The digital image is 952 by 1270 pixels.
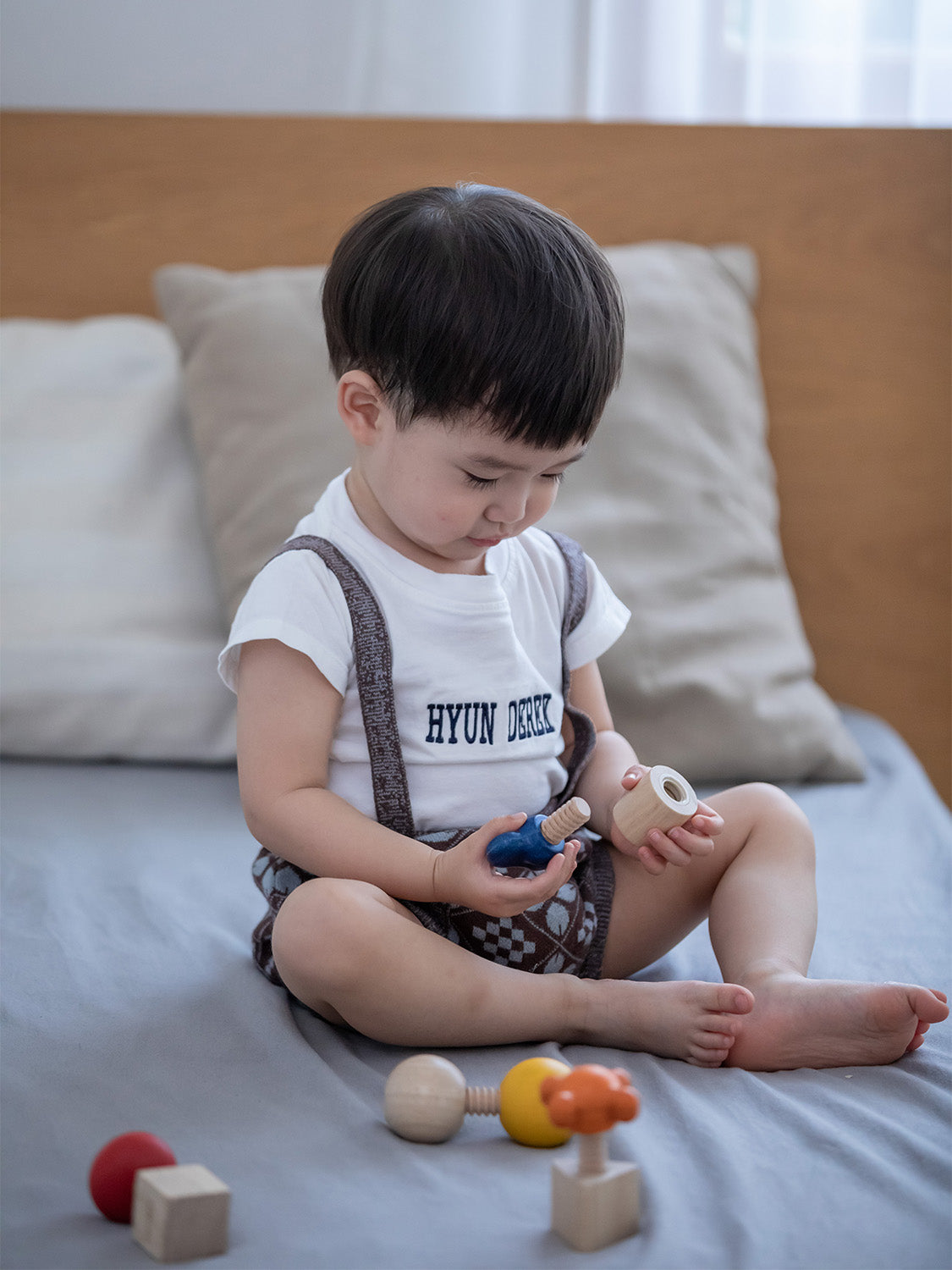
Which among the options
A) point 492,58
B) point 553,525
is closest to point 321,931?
point 553,525

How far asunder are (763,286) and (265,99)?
2.62 ft

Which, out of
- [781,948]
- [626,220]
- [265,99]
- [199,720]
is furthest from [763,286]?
[781,948]

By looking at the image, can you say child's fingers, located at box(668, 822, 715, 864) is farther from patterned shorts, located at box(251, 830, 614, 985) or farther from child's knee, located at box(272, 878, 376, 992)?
child's knee, located at box(272, 878, 376, 992)

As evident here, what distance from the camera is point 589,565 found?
950mm

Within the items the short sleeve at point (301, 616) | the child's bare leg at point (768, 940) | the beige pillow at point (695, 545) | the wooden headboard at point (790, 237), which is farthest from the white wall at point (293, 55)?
the child's bare leg at point (768, 940)

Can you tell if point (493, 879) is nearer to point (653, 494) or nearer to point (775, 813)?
point (775, 813)

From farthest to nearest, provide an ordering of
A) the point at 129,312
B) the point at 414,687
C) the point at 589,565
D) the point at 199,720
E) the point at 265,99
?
the point at 265,99 → the point at 129,312 → the point at 199,720 → the point at 589,565 → the point at 414,687

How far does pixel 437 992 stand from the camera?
680 millimetres

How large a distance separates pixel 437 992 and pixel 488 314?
403mm

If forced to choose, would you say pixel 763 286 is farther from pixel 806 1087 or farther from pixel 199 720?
pixel 806 1087

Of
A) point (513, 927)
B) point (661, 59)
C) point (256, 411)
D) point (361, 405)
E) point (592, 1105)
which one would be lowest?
point (513, 927)

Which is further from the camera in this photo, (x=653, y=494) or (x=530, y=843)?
(x=653, y=494)

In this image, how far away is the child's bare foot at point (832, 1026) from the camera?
66 centimetres

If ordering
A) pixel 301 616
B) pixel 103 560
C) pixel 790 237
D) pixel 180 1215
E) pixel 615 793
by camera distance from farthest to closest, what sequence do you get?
1. pixel 790 237
2. pixel 103 560
3. pixel 615 793
4. pixel 301 616
5. pixel 180 1215
